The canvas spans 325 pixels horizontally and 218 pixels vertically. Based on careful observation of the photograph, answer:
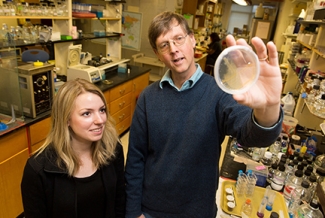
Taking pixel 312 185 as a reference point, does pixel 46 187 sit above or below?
above

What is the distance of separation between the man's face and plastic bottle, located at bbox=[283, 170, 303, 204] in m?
1.02

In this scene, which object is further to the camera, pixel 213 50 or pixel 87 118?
pixel 213 50

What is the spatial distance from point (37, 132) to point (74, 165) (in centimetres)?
118

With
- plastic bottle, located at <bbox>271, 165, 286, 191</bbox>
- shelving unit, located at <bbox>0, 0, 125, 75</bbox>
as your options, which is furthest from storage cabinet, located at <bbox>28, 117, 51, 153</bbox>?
plastic bottle, located at <bbox>271, 165, 286, 191</bbox>

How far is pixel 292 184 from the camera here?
155 centimetres

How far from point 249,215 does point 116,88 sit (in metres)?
2.32

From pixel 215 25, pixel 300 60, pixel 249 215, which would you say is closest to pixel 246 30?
pixel 215 25

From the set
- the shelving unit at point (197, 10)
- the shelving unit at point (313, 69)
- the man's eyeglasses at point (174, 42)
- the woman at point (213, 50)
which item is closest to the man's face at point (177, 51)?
the man's eyeglasses at point (174, 42)

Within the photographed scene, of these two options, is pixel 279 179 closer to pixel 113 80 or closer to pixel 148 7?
pixel 113 80

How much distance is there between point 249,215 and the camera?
1364mm

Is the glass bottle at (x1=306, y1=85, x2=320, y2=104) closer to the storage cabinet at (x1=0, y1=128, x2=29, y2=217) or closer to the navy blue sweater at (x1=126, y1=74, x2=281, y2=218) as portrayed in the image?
the navy blue sweater at (x1=126, y1=74, x2=281, y2=218)

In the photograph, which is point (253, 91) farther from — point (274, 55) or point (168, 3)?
point (168, 3)

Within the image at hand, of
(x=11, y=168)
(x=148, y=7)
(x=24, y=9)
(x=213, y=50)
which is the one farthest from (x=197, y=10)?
(x=11, y=168)

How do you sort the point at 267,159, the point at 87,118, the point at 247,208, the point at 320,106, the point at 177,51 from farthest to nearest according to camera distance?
the point at 267,159, the point at 320,106, the point at 247,208, the point at 87,118, the point at 177,51
